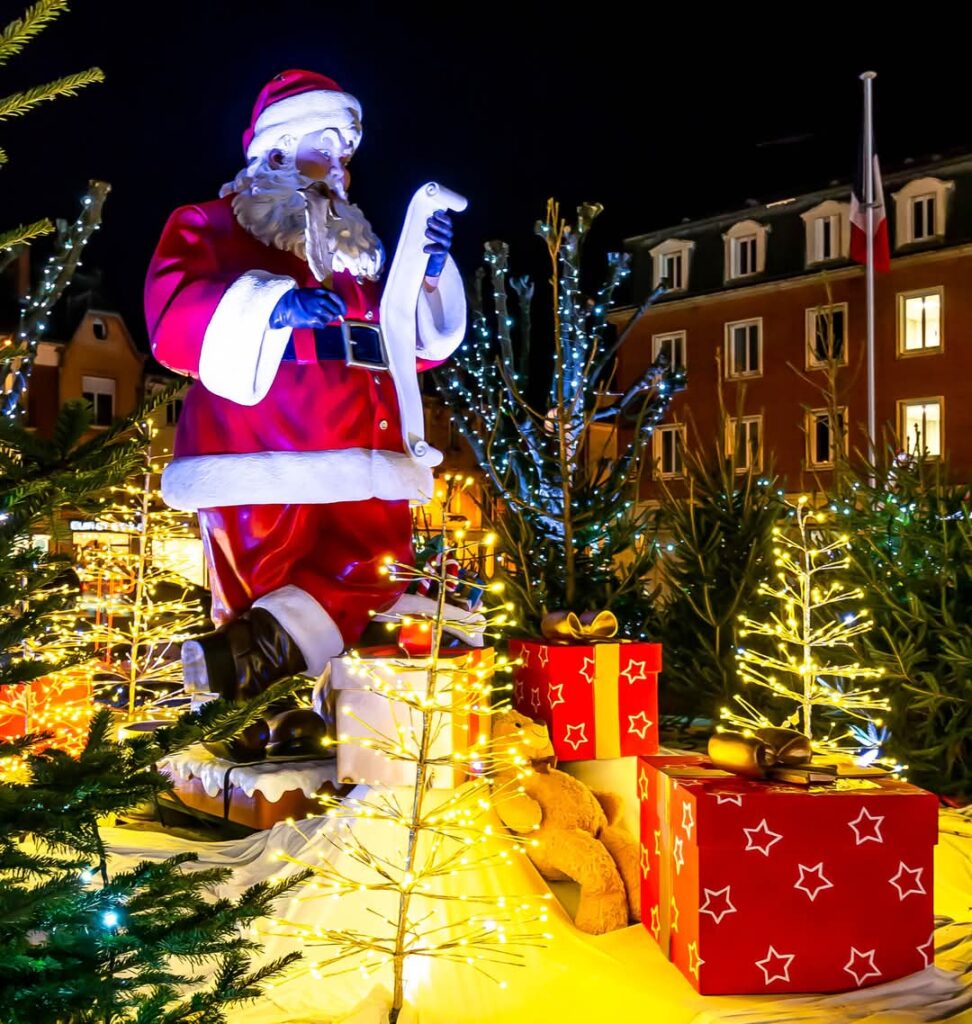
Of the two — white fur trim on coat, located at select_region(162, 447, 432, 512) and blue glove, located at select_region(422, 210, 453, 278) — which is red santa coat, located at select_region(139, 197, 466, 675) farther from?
blue glove, located at select_region(422, 210, 453, 278)

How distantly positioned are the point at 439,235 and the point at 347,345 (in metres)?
0.58

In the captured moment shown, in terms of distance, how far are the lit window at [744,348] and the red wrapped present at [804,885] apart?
1881 centimetres

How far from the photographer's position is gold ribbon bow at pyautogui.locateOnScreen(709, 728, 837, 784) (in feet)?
10.8

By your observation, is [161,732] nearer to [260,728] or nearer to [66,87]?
[66,87]

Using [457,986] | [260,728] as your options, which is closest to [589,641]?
[260,728]

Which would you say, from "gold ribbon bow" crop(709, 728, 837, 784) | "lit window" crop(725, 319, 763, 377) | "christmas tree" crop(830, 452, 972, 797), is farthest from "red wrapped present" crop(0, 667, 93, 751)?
"lit window" crop(725, 319, 763, 377)

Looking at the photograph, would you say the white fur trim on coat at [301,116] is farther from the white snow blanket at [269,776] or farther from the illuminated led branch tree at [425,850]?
the white snow blanket at [269,776]

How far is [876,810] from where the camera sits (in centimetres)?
316

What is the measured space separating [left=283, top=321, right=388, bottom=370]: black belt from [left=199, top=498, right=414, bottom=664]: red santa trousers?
22.3 inches

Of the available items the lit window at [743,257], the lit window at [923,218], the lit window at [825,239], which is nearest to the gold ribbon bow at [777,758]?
the lit window at [923,218]

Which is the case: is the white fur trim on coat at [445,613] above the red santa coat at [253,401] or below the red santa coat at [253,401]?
below

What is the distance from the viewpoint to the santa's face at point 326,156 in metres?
4.62

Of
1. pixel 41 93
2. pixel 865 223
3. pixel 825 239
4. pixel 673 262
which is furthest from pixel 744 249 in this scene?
pixel 41 93

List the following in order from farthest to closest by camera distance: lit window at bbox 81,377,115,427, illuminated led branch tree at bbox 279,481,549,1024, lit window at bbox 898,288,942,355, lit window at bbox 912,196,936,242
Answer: lit window at bbox 81,377,115,427 → lit window at bbox 898,288,942,355 → lit window at bbox 912,196,936,242 → illuminated led branch tree at bbox 279,481,549,1024
